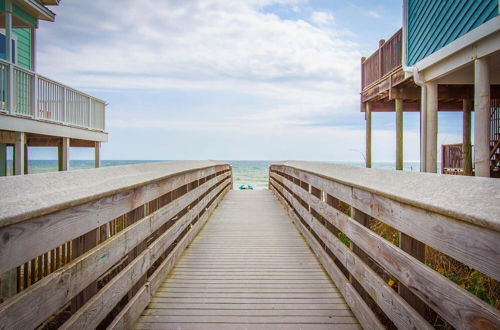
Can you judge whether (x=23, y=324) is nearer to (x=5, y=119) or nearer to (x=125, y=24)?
(x=5, y=119)

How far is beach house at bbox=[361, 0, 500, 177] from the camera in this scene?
507 cm

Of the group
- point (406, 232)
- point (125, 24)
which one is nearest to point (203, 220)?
point (406, 232)

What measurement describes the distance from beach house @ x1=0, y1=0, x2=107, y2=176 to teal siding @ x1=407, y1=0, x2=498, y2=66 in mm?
8433

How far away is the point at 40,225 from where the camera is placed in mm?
1264

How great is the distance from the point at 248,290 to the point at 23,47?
1182cm

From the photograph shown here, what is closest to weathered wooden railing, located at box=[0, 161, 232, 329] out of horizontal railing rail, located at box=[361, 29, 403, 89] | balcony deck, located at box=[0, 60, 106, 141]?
balcony deck, located at box=[0, 60, 106, 141]

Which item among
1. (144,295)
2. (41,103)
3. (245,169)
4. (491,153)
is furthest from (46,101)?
(245,169)

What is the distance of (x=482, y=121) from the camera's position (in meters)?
5.03

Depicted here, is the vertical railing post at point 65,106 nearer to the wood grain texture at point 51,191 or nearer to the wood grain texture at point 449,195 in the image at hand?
the wood grain texture at point 51,191

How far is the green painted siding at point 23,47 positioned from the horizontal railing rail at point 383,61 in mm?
10859

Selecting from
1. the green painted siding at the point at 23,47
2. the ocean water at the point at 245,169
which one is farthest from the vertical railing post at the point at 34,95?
the ocean water at the point at 245,169

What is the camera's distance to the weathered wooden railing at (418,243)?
3.63 ft

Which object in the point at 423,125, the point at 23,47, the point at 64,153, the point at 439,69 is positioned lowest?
the point at 64,153

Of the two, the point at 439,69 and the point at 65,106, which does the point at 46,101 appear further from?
the point at 439,69
